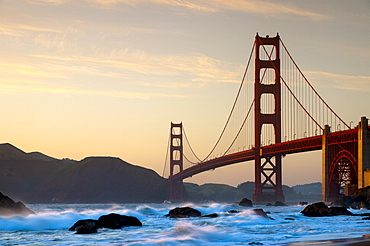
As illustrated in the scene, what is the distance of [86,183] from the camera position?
175 metres

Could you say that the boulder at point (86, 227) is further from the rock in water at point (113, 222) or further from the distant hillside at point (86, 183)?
the distant hillside at point (86, 183)

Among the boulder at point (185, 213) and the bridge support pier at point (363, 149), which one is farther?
the bridge support pier at point (363, 149)

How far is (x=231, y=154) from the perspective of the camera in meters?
85.4

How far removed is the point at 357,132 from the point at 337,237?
4077 centimetres

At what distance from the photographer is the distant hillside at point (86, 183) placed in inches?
6668

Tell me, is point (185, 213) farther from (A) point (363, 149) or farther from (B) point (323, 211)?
(A) point (363, 149)

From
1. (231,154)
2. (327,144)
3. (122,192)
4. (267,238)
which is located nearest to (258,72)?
(231,154)

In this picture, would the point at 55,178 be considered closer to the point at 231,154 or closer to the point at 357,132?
the point at 231,154

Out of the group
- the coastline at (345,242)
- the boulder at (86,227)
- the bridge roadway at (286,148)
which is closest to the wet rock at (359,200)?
the bridge roadway at (286,148)

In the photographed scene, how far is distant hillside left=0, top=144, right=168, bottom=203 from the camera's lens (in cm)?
16938

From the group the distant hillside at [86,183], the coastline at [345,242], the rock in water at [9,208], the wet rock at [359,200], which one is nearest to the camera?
the coastline at [345,242]

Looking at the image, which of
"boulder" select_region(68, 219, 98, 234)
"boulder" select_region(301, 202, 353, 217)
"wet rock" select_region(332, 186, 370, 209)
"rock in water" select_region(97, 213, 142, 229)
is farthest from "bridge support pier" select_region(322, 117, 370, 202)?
"boulder" select_region(68, 219, 98, 234)

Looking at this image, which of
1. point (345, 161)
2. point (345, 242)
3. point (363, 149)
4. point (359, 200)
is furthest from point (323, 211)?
point (345, 161)

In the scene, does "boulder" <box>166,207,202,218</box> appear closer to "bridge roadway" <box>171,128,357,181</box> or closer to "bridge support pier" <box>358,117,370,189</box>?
"bridge support pier" <box>358,117,370,189</box>
